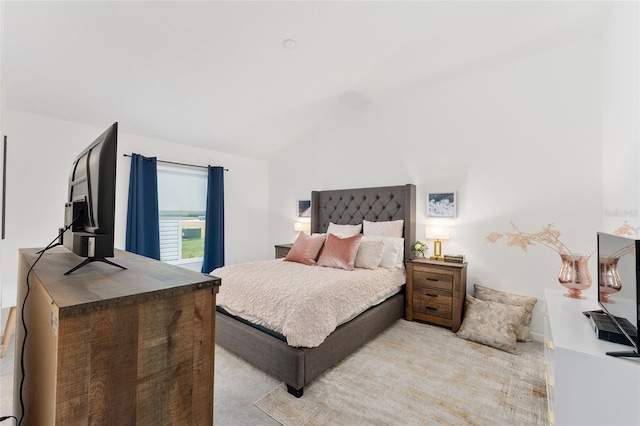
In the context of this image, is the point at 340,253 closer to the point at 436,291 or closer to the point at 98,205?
the point at 436,291

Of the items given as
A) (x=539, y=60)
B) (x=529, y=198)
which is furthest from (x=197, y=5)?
(x=529, y=198)

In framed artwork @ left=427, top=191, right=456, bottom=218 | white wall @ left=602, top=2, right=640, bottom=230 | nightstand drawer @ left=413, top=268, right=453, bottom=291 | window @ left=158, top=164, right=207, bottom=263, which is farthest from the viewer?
window @ left=158, top=164, right=207, bottom=263

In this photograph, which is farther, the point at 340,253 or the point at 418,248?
the point at 418,248

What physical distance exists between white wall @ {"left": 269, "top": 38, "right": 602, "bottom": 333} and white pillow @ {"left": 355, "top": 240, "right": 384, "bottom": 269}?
83 centimetres

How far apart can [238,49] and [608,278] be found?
3267 millimetres

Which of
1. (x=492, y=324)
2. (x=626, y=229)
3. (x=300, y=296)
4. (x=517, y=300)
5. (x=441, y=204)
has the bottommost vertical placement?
(x=492, y=324)

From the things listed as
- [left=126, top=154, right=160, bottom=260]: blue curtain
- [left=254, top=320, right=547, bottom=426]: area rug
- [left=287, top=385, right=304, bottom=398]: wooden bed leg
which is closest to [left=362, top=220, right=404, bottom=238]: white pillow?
[left=254, top=320, right=547, bottom=426]: area rug

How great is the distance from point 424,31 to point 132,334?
10.3 ft

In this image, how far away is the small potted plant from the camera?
3.59 metres

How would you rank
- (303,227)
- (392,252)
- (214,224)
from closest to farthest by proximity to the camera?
(392,252) → (214,224) → (303,227)

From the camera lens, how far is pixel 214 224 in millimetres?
4742

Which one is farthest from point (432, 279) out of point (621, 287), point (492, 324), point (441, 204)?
point (621, 287)

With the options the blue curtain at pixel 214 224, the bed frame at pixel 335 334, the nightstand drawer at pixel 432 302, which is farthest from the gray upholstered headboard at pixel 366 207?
the blue curtain at pixel 214 224

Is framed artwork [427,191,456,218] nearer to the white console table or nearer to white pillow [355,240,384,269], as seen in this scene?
white pillow [355,240,384,269]
